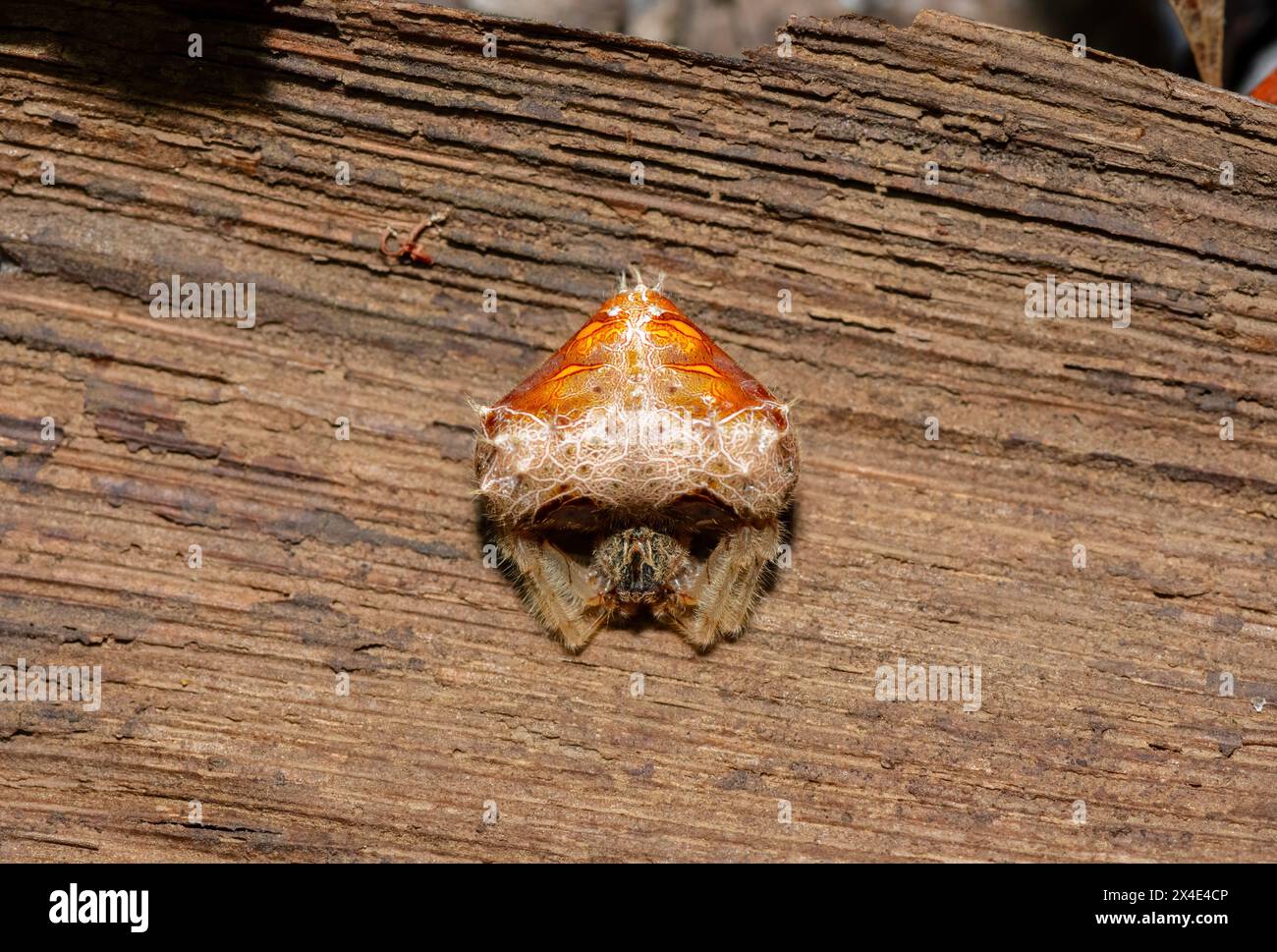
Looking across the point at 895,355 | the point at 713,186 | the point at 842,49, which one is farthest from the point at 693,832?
the point at 842,49

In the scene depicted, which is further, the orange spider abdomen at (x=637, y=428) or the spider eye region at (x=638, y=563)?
the spider eye region at (x=638, y=563)

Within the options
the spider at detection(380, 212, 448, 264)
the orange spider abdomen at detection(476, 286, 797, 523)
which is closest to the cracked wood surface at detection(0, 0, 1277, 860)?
the spider at detection(380, 212, 448, 264)

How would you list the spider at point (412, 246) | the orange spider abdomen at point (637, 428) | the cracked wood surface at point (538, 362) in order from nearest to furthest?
the orange spider abdomen at point (637, 428) → the cracked wood surface at point (538, 362) → the spider at point (412, 246)

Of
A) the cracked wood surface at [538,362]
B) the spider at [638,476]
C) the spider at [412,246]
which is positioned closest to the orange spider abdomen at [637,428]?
the spider at [638,476]

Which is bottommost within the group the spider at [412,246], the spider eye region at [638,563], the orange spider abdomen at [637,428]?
the spider eye region at [638,563]

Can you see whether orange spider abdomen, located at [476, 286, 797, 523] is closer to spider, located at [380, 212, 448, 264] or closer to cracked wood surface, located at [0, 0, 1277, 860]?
cracked wood surface, located at [0, 0, 1277, 860]

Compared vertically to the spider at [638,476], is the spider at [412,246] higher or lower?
higher

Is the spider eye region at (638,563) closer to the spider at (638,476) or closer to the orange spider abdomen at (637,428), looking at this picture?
the spider at (638,476)
